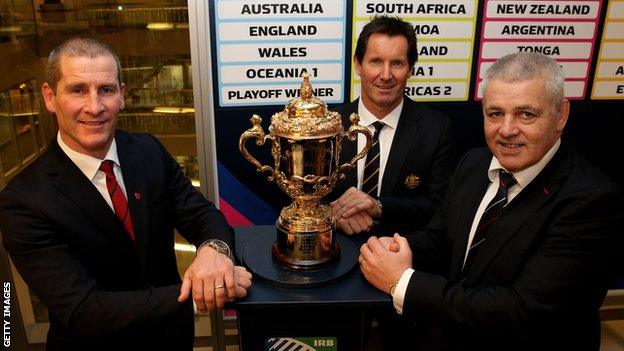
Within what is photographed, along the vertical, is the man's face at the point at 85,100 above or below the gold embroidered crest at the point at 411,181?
above

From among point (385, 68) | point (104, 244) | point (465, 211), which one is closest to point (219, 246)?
point (104, 244)

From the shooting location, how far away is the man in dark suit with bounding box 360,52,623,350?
146 centimetres

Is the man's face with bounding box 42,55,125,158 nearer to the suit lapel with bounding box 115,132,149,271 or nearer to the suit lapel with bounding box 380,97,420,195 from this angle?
the suit lapel with bounding box 115,132,149,271

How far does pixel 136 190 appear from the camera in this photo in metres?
1.78

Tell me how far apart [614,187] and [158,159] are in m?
1.55

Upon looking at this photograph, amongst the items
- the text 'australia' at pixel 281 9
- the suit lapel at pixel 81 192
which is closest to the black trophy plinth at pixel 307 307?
the suit lapel at pixel 81 192

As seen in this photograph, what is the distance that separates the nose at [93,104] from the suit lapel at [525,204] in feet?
4.35

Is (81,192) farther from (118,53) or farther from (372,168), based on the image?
(118,53)

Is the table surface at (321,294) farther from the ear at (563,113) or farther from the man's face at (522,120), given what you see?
the ear at (563,113)

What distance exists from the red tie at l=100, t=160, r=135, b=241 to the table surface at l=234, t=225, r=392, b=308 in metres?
0.50

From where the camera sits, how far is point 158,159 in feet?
6.30

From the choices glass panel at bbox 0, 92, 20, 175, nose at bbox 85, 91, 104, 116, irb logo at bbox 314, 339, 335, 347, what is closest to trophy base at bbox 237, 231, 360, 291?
irb logo at bbox 314, 339, 335, 347

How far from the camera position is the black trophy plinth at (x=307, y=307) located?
1532mm

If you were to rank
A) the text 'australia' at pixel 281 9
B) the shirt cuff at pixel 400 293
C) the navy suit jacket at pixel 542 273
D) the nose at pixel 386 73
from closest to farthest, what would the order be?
1. the navy suit jacket at pixel 542 273
2. the shirt cuff at pixel 400 293
3. the nose at pixel 386 73
4. the text 'australia' at pixel 281 9
